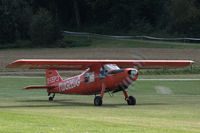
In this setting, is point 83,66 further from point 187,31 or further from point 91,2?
point 91,2

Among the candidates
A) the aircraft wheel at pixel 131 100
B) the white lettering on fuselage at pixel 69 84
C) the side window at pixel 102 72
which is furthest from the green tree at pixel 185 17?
the aircraft wheel at pixel 131 100

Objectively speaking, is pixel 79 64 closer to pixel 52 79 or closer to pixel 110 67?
pixel 110 67

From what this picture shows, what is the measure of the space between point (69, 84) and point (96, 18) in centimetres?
5707

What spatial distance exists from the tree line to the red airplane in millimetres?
40162

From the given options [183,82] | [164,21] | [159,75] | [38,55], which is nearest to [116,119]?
[183,82]

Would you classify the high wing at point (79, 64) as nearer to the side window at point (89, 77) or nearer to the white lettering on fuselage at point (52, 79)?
the side window at point (89, 77)

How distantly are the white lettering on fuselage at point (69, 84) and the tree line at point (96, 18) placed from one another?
40.5m

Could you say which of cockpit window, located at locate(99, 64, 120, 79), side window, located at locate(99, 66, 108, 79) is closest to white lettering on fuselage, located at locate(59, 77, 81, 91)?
side window, located at locate(99, 66, 108, 79)

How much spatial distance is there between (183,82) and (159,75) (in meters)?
6.35

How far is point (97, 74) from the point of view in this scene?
22.4m

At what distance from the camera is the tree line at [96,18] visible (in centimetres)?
6488

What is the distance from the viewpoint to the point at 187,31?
2522 inches

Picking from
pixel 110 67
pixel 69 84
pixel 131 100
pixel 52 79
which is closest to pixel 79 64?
pixel 110 67

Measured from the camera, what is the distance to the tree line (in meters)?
64.9
